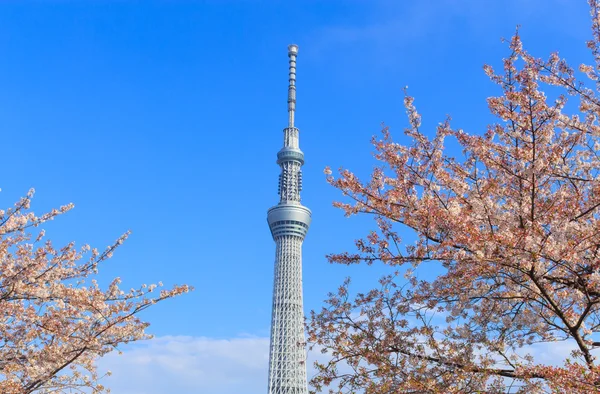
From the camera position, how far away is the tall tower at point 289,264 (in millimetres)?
85625

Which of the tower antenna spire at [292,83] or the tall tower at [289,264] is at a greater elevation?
the tower antenna spire at [292,83]

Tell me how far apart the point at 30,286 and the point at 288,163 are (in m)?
89.0

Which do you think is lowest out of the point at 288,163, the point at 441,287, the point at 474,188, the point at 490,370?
the point at 490,370

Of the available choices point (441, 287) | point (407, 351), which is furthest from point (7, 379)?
point (441, 287)

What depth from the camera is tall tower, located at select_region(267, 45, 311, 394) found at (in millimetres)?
85625

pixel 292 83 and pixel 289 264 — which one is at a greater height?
pixel 292 83

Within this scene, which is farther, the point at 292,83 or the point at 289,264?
the point at 292,83

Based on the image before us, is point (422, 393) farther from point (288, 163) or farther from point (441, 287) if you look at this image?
point (288, 163)

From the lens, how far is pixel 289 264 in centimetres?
9262

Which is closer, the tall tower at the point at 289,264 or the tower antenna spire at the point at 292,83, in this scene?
the tall tower at the point at 289,264

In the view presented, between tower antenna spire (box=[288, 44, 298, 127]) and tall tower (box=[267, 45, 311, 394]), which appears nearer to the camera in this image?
tall tower (box=[267, 45, 311, 394])

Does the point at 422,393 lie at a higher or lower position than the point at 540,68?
lower

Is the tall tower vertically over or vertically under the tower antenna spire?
under

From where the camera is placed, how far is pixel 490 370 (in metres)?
7.89
